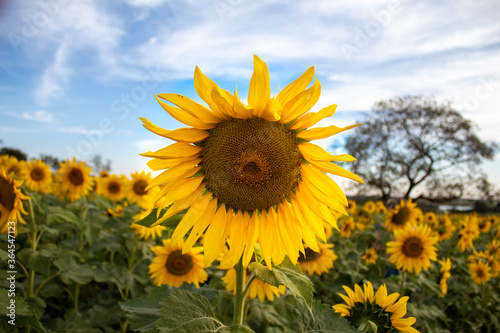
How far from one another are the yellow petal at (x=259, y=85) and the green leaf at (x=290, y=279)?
75cm

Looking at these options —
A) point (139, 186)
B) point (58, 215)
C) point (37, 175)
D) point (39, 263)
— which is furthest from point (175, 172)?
point (37, 175)

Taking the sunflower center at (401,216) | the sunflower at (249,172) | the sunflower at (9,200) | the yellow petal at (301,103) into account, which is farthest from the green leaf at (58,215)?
the sunflower center at (401,216)

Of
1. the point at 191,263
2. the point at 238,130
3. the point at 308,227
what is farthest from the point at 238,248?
the point at 191,263

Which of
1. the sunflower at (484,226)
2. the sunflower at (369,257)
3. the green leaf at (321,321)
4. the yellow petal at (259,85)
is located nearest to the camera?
the yellow petal at (259,85)

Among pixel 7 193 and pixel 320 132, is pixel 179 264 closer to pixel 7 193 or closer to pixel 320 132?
pixel 7 193

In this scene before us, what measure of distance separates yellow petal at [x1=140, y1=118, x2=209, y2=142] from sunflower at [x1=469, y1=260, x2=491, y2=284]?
539cm

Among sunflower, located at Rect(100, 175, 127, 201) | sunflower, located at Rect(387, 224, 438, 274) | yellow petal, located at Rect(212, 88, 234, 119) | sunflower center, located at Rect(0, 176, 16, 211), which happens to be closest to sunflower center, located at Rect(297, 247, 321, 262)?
sunflower, located at Rect(387, 224, 438, 274)

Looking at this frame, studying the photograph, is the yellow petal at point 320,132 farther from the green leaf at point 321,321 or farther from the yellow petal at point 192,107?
the green leaf at point 321,321

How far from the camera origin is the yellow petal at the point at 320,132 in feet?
4.53

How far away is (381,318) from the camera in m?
1.87

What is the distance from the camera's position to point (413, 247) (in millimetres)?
3959

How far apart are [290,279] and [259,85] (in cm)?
88

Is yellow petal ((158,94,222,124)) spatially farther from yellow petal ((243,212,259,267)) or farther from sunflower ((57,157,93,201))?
sunflower ((57,157,93,201))

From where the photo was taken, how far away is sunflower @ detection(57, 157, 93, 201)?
5.00 meters
